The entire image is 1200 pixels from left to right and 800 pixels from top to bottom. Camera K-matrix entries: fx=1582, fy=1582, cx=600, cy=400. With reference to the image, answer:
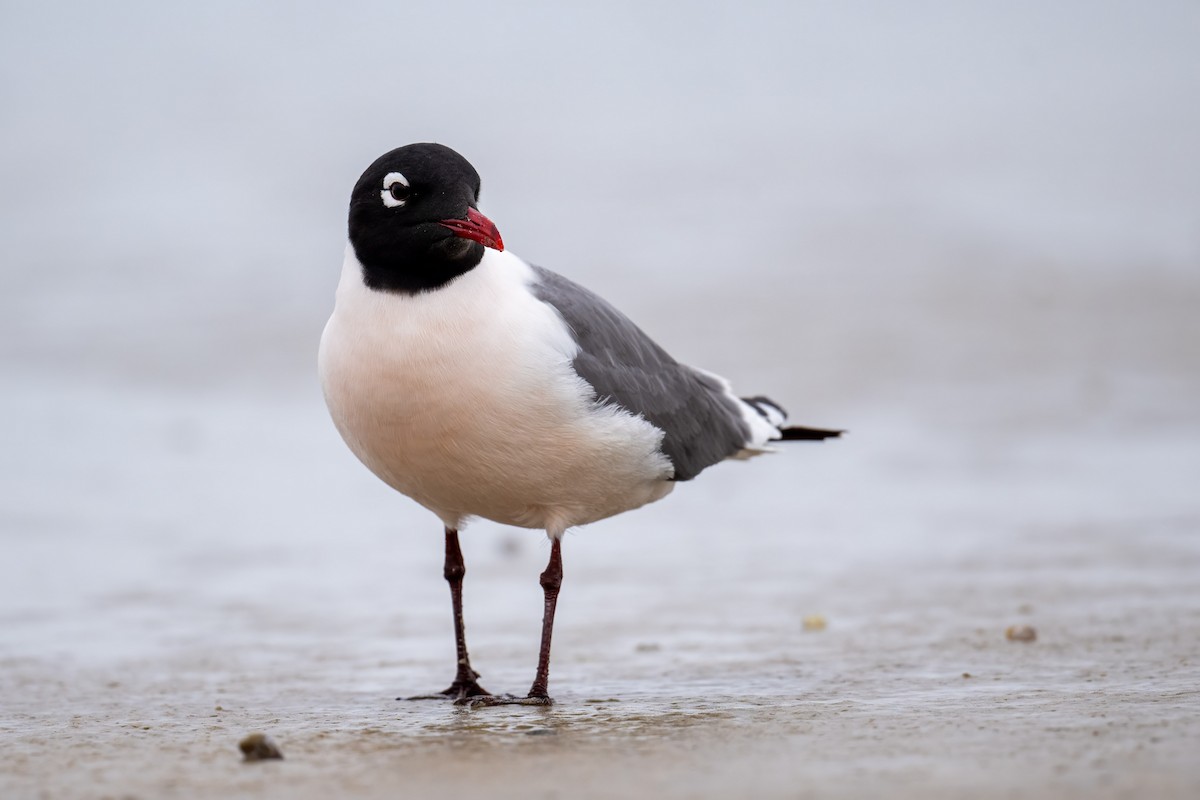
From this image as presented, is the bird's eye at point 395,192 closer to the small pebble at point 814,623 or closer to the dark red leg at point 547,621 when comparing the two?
the dark red leg at point 547,621

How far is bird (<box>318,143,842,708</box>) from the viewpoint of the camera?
4.40 m

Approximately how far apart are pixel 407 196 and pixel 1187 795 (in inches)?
101

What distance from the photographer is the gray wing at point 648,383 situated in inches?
187

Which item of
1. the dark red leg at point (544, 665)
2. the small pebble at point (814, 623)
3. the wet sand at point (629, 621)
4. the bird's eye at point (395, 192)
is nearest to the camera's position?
the wet sand at point (629, 621)

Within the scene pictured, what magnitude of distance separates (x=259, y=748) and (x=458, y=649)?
1364 mm

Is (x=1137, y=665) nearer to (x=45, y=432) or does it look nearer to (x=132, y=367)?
(x=45, y=432)

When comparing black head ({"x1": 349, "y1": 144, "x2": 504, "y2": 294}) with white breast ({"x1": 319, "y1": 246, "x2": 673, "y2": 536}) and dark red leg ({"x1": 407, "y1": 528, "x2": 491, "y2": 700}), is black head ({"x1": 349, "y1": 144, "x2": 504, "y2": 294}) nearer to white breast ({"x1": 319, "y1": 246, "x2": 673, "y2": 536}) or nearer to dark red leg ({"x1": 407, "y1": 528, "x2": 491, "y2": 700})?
white breast ({"x1": 319, "y1": 246, "x2": 673, "y2": 536})

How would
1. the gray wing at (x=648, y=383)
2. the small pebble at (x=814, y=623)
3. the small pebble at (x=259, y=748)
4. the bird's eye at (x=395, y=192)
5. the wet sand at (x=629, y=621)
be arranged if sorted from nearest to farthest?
the wet sand at (x=629, y=621) → the small pebble at (x=259, y=748) → the bird's eye at (x=395, y=192) → the gray wing at (x=648, y=383) → the small pebble at (x=814, y=623)

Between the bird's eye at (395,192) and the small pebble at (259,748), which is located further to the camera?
the bird's eye at (395,192)

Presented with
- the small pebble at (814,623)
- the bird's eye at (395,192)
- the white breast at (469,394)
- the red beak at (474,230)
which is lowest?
the small pebble at (814,623)

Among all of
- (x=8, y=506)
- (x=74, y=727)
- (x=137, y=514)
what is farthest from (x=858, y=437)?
(x=74, y=727)

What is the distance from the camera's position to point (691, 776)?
A: 326 cm

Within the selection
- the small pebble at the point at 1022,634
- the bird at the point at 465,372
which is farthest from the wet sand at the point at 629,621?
the bird at the point at 465,372

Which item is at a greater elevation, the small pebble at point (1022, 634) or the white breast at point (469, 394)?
the white breast at point (469, 394)
